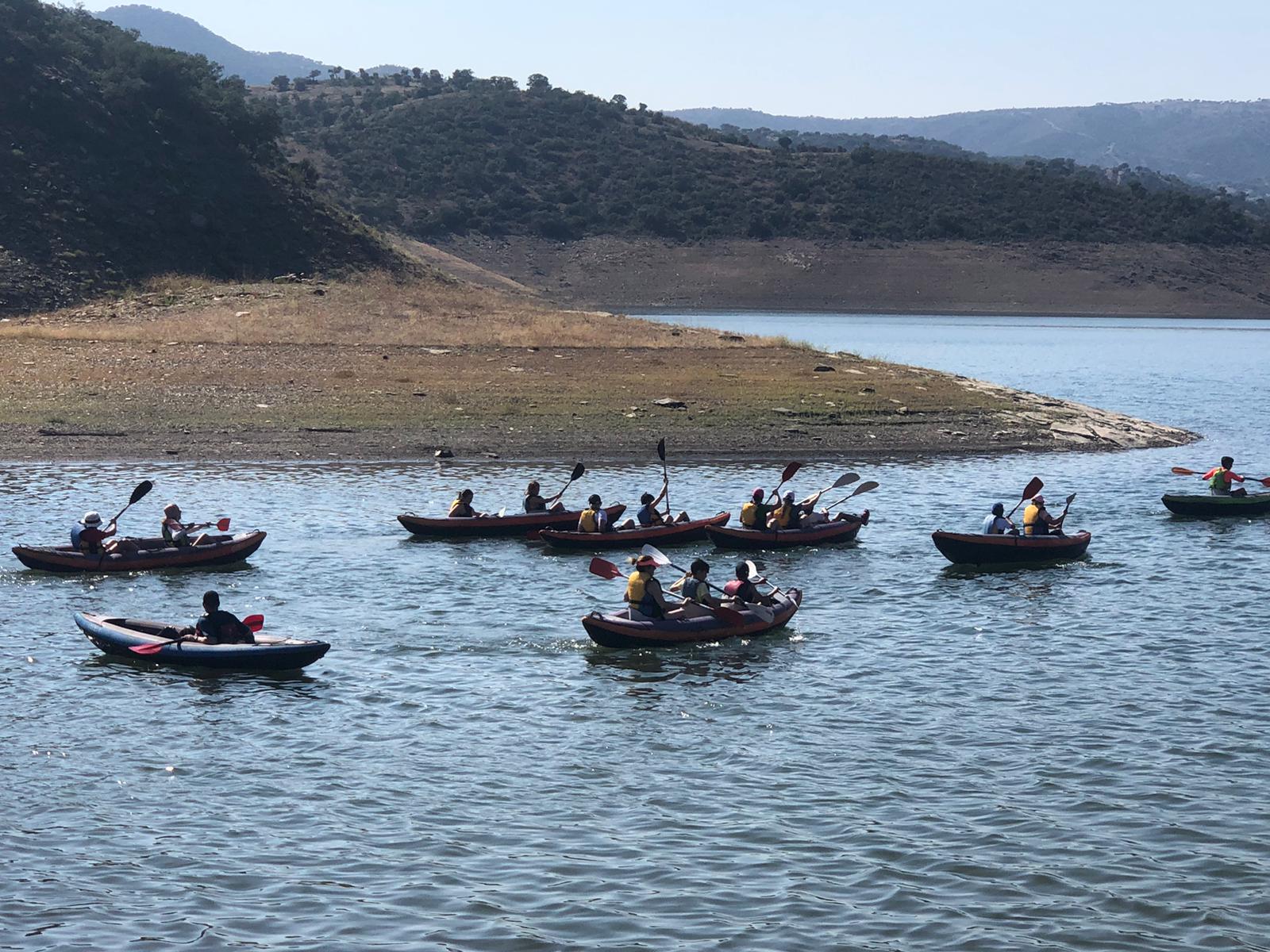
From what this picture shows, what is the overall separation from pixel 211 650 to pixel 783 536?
12598mm

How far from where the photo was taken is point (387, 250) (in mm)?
78125

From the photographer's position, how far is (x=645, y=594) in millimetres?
22297

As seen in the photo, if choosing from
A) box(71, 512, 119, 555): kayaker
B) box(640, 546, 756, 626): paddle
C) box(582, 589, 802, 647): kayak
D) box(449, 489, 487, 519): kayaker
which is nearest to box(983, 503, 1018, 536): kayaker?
box(582, 589, 802, 647): kayak

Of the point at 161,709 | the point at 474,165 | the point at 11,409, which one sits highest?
the point at 474,165

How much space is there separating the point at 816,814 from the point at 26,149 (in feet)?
222

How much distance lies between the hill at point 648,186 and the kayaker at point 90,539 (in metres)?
89.3

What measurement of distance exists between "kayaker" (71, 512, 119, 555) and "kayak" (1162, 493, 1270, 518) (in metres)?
21.5

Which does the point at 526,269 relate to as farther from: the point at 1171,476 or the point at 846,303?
the point at 1171,476

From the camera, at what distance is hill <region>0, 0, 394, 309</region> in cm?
6775

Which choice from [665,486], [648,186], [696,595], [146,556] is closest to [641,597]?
[696,595]

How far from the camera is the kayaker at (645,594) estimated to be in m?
22.3

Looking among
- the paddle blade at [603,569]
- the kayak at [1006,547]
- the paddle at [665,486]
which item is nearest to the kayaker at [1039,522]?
the kayak at [1006,547]

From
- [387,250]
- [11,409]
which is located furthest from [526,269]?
[11,409]

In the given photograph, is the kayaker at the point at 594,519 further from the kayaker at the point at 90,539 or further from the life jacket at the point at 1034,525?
the kayaker at the point at 90,539
